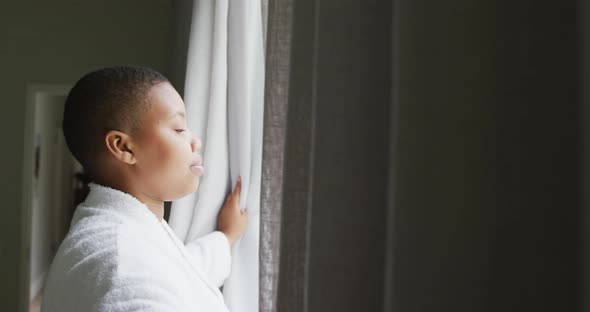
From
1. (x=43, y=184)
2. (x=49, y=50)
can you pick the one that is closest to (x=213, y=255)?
(x=49, y=50)

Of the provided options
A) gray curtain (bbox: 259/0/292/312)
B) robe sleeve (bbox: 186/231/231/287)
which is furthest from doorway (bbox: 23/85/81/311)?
gray curtain (bbox: 259/0/292/312)

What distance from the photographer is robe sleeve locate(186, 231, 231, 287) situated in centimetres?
116

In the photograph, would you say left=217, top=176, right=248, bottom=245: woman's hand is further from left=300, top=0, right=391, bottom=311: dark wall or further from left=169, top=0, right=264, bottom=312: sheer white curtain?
left=300, top=0, right=391, bottom=311: dark wall

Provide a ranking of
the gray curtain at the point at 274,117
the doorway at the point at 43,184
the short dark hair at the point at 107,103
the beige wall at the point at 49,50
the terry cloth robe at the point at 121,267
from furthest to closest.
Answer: the doorway at the point at 43,184 < the beige wall at the point at 49,50 < the short dark hair at the point at 107,103 < the terry cloth robe at the point at 121,267 < the gray curtain at the point at 274,117

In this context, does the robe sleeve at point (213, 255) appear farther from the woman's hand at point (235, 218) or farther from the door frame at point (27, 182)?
the door frame at point (27, 182)

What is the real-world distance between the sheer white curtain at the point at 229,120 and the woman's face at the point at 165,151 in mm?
170

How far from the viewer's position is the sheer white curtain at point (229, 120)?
1.13 metres

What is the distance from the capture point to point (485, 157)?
0.84 ft

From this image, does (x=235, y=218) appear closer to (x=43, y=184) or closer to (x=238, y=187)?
(x=238, y=187)

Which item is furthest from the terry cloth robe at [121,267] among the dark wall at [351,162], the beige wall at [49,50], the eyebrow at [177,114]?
the beige wall at [49,50]

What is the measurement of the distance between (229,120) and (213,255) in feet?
1.03

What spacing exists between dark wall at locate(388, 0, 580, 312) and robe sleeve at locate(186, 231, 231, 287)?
36.6 inches

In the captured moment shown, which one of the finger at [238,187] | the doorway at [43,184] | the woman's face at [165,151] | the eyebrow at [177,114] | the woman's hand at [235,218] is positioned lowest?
the doorway at [43,184]

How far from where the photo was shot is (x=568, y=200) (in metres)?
0.24
